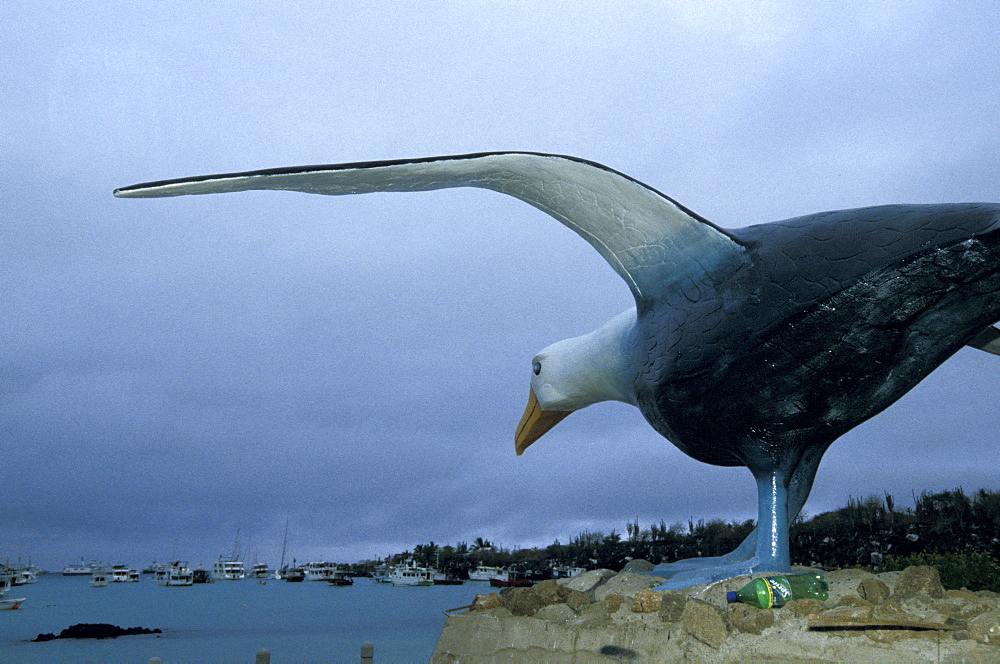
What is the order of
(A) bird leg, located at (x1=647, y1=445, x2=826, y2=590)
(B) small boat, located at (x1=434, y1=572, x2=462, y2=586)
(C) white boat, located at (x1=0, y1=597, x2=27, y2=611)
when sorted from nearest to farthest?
1. (A) bird leg, located at (x1=647, y1=445, x2=826, y2=590)
2. (C) white boat, located at (x1=0, y1=597, x2=27, y2=611)
3. (B) small boat, located at (x1=434, y1=572, x2=462, y2=586)

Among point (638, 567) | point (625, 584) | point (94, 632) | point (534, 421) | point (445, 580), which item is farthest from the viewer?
point (445, 580)

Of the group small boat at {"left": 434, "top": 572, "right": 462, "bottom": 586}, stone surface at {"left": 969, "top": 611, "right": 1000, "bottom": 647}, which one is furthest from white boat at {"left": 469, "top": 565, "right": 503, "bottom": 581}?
stone surface at {"left": 969, "top": 611, "right": 1000, "bottom": 647}

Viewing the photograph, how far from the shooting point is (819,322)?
456 cm

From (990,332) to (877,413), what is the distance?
77.9 inches

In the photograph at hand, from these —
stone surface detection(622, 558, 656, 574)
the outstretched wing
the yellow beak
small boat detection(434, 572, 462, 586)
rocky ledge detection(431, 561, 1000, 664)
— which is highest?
the outstretched wing

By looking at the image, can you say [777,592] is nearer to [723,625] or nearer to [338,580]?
[723,625]

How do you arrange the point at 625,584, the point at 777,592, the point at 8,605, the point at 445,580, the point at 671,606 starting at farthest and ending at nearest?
the point at 445,580, the point at 8,605, the point at 625,584, the point at 671,606, the point at 777,592

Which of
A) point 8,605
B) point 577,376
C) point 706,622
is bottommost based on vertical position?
point 8,605

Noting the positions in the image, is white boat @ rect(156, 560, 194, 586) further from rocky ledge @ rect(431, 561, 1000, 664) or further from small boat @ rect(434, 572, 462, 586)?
rocky ledge @ rect(431, 561, 1000, 664)

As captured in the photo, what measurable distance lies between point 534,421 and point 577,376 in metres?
1.03

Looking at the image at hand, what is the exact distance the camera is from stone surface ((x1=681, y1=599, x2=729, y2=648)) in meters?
4.09

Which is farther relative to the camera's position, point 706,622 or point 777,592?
point 777,592

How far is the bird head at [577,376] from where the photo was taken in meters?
6.12

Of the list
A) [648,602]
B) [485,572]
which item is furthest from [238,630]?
[648,602]
